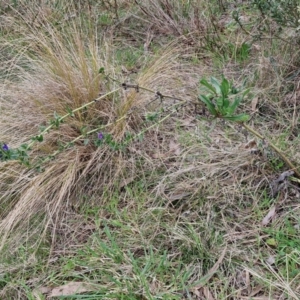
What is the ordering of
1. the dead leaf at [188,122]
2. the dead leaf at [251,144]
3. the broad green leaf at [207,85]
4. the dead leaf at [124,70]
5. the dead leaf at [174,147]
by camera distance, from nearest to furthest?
the broad green leaf at [207,85]
the dead leaf at [251,144]
the dead leaf at [174,147]
the dead leaf at [188,122]
the dead leaf at [124,70]

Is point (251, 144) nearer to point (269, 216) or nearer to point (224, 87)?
point (269, 216)

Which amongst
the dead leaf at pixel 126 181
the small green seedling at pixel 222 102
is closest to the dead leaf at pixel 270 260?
the small green seedling at pixel 222 102

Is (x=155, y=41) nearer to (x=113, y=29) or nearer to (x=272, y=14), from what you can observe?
(x=113, y=29)

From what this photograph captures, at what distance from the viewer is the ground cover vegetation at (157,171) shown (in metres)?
1.97

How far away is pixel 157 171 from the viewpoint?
248 centimetres

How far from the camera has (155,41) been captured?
3730 mm

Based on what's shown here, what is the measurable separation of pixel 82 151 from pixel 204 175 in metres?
0.67

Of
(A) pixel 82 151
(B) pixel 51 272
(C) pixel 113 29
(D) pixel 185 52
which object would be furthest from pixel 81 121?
(C) pixel 113 29

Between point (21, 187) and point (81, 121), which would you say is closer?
point (21, 187)

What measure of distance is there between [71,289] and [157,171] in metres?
0.78

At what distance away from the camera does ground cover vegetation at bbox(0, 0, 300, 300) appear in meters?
1.97

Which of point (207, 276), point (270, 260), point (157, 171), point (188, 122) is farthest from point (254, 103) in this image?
point (207, 276)

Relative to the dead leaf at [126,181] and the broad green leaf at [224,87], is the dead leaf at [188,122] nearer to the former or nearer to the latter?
the dead leaf at [126,181]

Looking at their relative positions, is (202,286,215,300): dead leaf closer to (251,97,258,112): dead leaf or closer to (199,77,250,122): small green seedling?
(199,77,250,122): small green seedling
